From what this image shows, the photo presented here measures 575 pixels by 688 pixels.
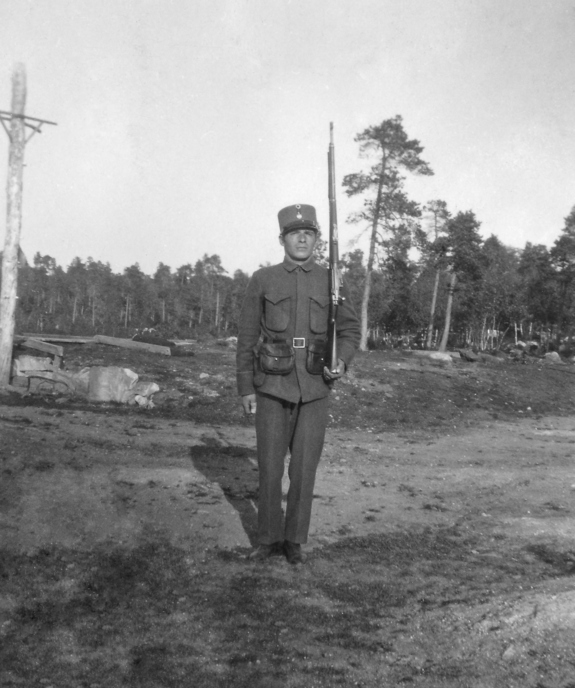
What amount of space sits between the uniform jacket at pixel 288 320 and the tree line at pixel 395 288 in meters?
0.93

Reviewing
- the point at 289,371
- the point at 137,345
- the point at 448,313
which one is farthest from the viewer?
the point at 448,313

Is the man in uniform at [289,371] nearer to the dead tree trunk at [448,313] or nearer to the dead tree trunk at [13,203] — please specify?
the dead tree trunk at [13,203]

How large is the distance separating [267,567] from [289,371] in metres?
1.31

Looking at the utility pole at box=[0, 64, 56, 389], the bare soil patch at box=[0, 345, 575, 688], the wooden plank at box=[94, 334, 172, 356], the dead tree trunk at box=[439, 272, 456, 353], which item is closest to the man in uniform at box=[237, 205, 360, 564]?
the bare soil patch at box=[0, 345, 575, 688]

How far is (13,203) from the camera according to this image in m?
13.4

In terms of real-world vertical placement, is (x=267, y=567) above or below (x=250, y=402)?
below

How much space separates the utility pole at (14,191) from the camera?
1319cm

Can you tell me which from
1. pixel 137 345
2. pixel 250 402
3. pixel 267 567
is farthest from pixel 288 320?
pixel 137 345

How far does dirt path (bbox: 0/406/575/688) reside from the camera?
277cm

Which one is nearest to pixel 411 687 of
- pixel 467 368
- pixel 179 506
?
pixel 179 506

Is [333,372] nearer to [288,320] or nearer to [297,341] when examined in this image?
[297,341]

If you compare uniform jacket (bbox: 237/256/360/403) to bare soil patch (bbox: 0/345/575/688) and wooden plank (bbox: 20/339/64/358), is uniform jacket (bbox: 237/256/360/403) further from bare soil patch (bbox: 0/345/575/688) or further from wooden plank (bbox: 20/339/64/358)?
wooden plank (bbox: 20/339/64/358)

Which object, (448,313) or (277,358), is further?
(448,313)

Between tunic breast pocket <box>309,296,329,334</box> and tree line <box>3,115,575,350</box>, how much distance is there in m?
0.93
